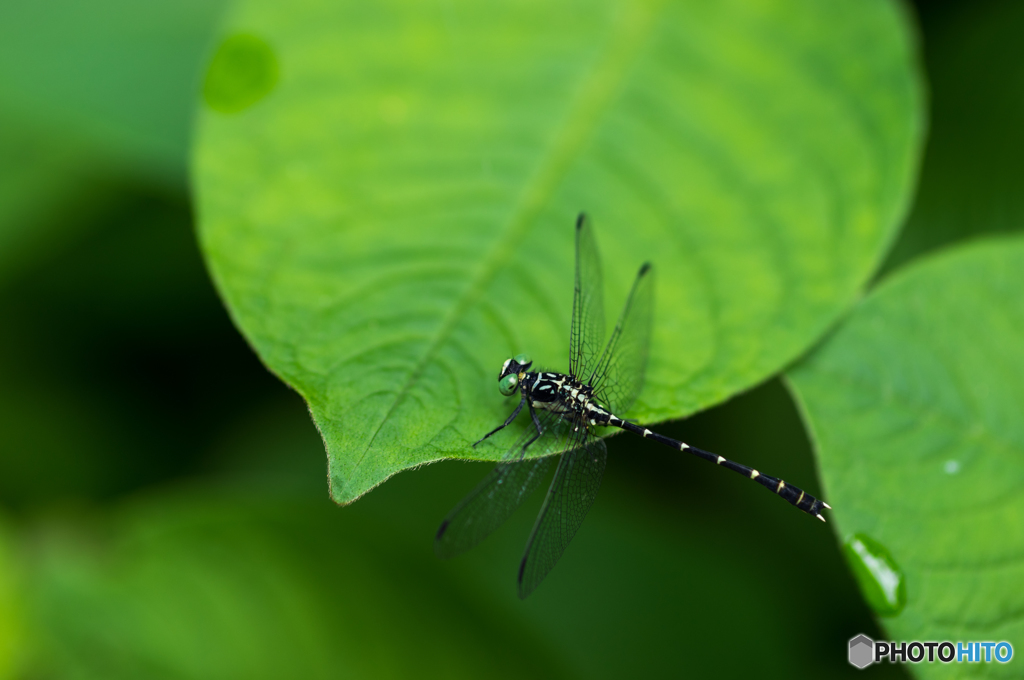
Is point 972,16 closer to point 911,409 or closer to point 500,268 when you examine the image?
point 911,409

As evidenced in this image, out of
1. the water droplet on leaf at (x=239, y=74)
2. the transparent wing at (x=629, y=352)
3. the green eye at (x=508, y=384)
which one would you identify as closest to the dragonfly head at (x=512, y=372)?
the green eye at (x=508, y=384)

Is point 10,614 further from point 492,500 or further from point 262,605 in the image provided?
point 492,500

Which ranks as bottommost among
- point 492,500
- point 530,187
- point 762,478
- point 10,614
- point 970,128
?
point 10,614

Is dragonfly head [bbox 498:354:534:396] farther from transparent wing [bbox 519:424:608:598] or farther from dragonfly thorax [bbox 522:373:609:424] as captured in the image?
transparent wing [bbox 519:424:608:598]

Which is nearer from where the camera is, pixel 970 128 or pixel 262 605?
pixel 262 605

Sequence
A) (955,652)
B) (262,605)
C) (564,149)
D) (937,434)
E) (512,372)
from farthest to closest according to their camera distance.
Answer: (262,605), (564,149), (512,372), (937,434), (955,652)

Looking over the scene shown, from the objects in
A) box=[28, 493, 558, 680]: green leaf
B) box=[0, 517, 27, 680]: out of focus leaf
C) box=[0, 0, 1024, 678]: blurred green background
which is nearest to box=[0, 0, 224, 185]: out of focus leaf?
box=[0, 0, 1024, 678]: blurred green background

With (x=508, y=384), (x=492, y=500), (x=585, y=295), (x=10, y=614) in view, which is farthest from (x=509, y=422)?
(x=10, y=614)
